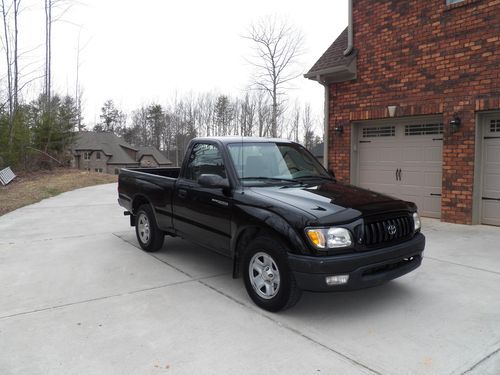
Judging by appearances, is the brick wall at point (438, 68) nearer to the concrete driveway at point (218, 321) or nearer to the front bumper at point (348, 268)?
the concrete driveway at point (218, 321)

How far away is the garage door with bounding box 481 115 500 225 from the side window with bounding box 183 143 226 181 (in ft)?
19.3

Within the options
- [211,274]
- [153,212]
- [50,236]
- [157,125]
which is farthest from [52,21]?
[157,125]

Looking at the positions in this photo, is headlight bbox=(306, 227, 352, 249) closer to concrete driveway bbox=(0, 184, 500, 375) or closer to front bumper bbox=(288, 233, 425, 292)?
front bumper bbox=(288, 233, 425, 292)

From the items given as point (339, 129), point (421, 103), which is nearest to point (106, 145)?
point (339, 129)

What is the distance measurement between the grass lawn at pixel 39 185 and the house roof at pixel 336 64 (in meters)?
8.89

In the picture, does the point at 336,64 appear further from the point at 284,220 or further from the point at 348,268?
the point at 348,268

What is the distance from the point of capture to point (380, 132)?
9.84 m

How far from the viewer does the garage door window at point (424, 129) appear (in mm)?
8805

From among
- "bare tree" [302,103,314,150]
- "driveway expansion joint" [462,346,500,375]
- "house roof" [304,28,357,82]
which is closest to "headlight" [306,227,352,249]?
"driveway expansion joint" [462,346,500,375]

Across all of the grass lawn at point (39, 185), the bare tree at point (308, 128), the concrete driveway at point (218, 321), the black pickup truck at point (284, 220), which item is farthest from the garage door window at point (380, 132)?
the bare tree at point (308, 128)

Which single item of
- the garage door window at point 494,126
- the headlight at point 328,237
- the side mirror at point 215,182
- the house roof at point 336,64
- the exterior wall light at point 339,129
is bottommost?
the headlight at point 328,237

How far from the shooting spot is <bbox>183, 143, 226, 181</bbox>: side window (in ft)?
16.4

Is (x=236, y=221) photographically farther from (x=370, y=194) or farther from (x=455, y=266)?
(x=455, y=266)

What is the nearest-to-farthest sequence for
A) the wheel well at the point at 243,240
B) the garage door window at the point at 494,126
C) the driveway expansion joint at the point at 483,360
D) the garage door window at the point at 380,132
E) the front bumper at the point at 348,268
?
the driveway expansion joint at the point at 483,360
the front bumper at the point at 348,268
the wheel well at the point at 243,240
the garage door window at the point at 494,126
the garage door window at the point at 380,132
